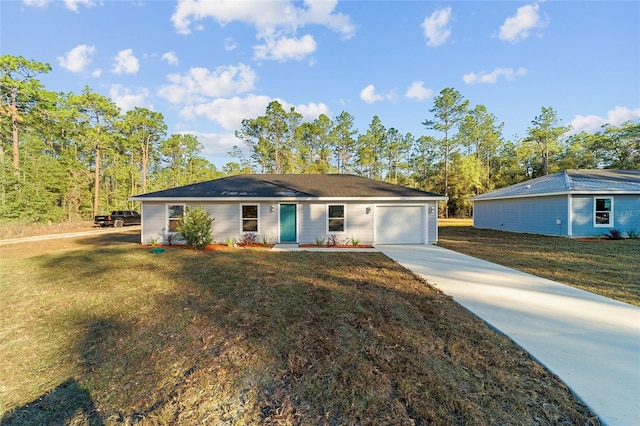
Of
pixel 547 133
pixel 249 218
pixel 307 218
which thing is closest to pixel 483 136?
pixel 547 133

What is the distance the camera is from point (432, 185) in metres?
33.4

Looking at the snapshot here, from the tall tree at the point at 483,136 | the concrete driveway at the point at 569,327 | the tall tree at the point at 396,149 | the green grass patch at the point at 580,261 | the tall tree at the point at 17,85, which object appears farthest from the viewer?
the tall tree at the point at 396,149

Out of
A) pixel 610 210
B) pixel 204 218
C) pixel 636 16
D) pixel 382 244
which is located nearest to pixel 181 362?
pixel 204 218

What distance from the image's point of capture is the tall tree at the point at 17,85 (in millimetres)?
19734

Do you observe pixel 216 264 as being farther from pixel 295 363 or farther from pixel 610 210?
pixel 610 210

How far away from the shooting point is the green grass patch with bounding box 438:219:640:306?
5447 mm

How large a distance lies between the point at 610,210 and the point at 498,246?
706 centimetres

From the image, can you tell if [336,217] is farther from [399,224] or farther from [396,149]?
[396,149]

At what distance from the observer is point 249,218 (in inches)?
466

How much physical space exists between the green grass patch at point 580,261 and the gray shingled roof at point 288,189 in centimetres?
334

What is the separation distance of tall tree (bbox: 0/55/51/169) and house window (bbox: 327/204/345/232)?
24401 millimetres

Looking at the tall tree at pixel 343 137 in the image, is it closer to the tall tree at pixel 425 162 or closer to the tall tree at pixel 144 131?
the tall tree at pixel 425 162

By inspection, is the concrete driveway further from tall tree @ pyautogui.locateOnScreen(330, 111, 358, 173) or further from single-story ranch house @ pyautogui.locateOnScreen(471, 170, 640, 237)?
tall tree @ pyautogui.locateOnScreen(330, 111, 358, 173)

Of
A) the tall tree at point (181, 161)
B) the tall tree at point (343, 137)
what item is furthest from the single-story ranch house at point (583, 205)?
the tall tree at point (181, 161)
